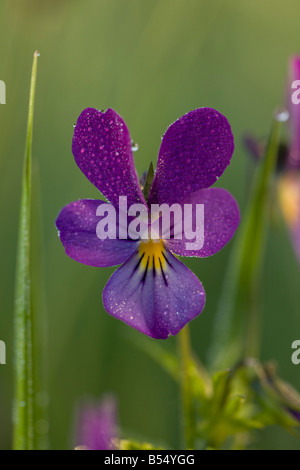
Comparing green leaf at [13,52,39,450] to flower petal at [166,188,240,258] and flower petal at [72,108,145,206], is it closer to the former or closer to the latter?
flower petal at [72,108,145,206]

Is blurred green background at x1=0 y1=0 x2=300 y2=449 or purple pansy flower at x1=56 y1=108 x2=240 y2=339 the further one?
blurred green background at x1=0 y1=0 x2=300 y2=449

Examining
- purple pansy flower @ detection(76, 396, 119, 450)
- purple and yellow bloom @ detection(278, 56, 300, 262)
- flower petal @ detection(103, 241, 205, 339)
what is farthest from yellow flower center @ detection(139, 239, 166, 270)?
purple and yellow bloom @ detection(278, 56, 300, 262)

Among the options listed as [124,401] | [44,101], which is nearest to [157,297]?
[124,401]

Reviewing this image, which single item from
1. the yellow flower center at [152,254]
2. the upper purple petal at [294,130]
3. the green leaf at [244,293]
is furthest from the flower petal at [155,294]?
the upper purple petal at [294,130]

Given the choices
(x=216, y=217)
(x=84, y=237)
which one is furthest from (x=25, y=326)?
(x=216, y=217)

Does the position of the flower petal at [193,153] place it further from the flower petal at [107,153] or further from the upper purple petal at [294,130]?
the upper purple petal at [294,130]
